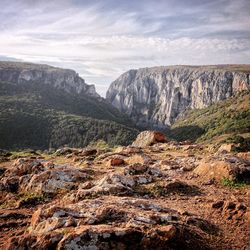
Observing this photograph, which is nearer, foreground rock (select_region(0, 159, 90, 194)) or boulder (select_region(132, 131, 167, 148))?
foreground rock (select_region(0, 159, 90, 194))

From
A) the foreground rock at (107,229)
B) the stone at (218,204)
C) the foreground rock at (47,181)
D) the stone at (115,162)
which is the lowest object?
the stone at (115,162)

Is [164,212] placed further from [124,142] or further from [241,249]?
[124,142]

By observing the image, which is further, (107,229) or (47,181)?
(47,181)

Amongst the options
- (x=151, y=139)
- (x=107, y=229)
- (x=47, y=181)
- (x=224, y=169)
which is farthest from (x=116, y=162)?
(x=151, y=139)

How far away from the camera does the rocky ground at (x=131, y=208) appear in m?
10.1

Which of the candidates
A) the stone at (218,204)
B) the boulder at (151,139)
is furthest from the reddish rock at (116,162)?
the boulder at (151,139)

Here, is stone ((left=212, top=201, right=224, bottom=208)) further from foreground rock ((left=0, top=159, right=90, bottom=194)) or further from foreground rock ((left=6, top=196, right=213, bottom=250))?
foreground rock ((left=0, top=159, right=90, bottom=194))

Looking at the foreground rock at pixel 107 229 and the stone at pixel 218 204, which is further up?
the foreground rock at pixel 107 229

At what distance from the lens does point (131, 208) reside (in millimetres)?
13258

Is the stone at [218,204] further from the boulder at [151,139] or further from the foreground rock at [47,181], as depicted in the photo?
the boulder at [151,139]

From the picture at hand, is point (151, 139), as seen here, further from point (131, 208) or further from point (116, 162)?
point (131, 208)

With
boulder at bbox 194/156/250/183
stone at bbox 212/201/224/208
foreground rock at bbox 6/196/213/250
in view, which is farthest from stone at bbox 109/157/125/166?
foreground rock at bbox 6/196/213/250

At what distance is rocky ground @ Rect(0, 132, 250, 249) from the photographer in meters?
10.1

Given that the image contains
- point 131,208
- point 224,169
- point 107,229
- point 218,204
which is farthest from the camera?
point 224,169
